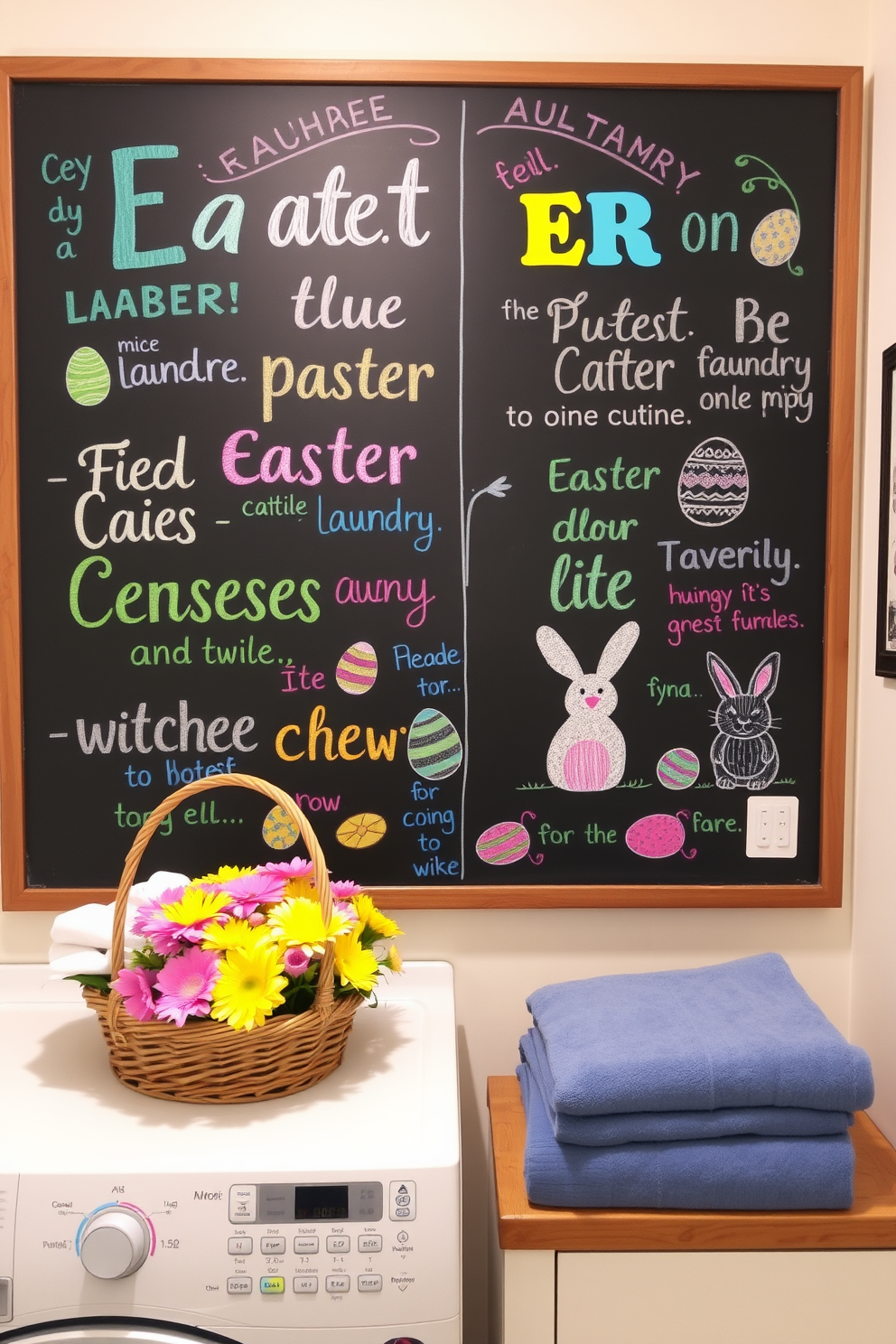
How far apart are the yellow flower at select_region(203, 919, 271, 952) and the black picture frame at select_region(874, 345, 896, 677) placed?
98 cm

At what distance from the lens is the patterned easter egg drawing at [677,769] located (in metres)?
1.62

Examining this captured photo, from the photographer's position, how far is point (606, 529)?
160 centimetres

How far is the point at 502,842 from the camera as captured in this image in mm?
1622

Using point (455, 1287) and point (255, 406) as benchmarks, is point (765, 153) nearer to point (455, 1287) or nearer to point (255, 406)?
point (255, 406)

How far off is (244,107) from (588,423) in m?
0.72

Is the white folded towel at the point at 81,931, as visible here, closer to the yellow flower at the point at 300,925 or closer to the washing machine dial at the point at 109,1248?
the yellow flower at the point at 300,925

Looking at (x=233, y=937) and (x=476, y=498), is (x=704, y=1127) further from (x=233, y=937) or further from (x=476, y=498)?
(x=476, y=498)

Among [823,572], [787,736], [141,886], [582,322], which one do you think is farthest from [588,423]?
[141,886]

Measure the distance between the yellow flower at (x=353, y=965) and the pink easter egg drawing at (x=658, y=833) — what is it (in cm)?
55

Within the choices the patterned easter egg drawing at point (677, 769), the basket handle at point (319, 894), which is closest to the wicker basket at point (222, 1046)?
the basket handle at point (319, 894)

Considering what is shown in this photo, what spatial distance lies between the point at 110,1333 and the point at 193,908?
434mm

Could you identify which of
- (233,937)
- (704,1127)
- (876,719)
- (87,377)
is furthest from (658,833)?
(87,377)

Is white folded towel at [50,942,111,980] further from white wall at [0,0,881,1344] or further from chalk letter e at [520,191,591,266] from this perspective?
chalk letter e at [520,191,591,266]

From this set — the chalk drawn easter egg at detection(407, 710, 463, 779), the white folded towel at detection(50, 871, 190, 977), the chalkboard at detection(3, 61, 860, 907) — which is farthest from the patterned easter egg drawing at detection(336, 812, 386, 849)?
the white folded towel at detection(50, 871, 190, 977)
